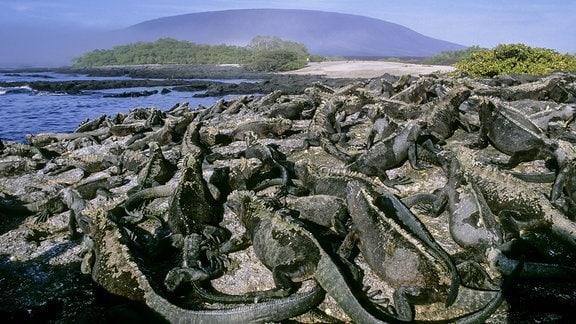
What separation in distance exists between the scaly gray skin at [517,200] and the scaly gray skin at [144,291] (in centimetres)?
263

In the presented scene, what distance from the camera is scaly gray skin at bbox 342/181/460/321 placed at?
3.47 meters

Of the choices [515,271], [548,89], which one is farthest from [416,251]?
[548,89]

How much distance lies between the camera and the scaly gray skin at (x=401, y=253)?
3467 millimetres

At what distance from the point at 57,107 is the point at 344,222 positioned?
87.0 feet

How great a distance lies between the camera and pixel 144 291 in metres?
3.76

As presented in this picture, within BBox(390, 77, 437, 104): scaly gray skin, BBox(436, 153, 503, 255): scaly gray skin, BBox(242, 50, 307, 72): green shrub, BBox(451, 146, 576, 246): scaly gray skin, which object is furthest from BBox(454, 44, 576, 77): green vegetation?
BBox(242, 50, 307, 72): green shrub

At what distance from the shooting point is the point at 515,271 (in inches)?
132

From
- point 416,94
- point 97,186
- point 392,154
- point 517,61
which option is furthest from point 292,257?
point 517,61

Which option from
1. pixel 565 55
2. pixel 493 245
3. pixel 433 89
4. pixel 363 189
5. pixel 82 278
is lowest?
pixel 82 278

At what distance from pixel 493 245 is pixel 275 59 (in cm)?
5214

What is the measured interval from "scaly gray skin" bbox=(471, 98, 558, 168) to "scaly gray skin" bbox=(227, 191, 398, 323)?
3860mm

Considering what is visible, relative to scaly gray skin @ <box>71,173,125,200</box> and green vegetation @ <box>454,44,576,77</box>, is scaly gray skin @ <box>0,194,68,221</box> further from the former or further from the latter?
green vegetation @ <box>454,44,576,77</box>

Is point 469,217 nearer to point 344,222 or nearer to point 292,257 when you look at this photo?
point 344,222

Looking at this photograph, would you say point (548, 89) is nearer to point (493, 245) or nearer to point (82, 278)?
point (493, 245)
